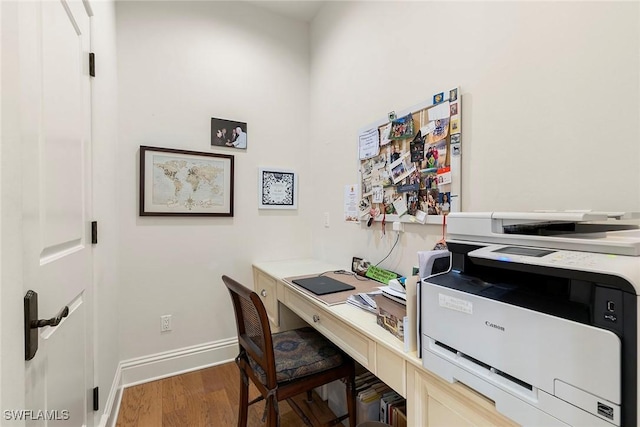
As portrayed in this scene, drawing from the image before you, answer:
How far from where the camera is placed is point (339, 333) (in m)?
1.37

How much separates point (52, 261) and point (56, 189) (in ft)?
0.79

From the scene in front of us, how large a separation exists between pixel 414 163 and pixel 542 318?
3.55 feet

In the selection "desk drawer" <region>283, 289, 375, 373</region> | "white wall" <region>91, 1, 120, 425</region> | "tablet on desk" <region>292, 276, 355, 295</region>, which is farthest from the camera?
"tablet on desk" <region>292, 276, 355, 295</region>

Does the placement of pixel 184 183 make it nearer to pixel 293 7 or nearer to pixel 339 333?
pixel 339 333

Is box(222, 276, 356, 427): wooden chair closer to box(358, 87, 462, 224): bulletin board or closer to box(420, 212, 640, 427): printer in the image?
box(420, 212, 640, 427): printer

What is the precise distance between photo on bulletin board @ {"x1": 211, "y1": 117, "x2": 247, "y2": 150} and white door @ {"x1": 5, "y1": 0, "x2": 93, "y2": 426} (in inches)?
40.2

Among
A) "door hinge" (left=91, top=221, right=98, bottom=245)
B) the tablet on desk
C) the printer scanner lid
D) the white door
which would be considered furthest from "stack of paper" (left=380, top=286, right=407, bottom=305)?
"door hinge" (left=91, top=221, right=98, bottom=245)

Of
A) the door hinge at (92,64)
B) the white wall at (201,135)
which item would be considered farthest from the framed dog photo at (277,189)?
the door hinge at (92,64)

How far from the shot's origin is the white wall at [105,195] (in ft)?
4.83

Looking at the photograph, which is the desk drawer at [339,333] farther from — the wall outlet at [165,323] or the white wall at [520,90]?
the wall outlet at [165,323]

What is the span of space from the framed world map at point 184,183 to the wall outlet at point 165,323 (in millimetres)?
782

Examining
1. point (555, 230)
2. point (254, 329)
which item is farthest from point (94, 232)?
point (555, 230)

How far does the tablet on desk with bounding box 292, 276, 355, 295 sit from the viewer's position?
5.39 feet

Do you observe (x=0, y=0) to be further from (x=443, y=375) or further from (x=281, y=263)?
(x=281, y=263)
